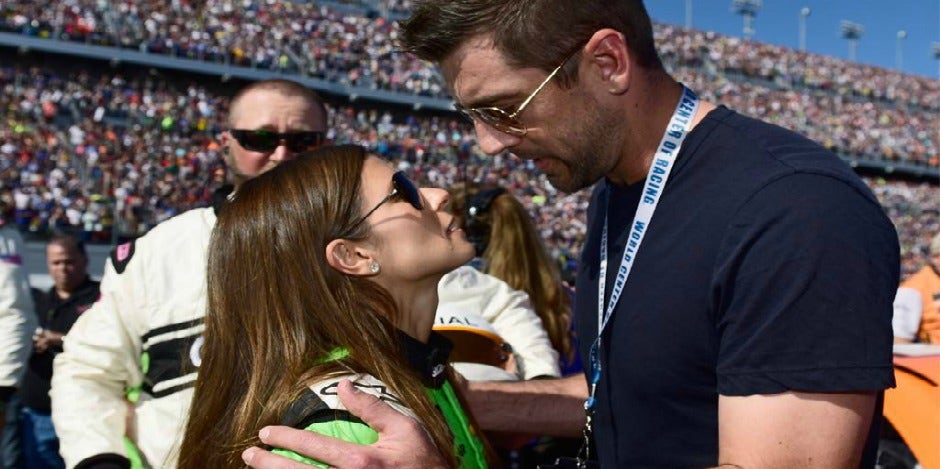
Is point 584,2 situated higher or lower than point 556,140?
higher

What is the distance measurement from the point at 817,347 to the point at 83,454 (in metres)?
1.89

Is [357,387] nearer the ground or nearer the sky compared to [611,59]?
nearer the ground

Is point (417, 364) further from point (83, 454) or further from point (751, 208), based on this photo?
point (83, 454)

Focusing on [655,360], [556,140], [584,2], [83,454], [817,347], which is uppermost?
[584,2]

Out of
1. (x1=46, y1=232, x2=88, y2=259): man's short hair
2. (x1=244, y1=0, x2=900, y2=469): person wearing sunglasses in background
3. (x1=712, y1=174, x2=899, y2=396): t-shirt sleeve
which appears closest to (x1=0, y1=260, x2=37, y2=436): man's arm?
(x1=46, y1=232, x2=88, y2=259): man's short hair

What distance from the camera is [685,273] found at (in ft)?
4.81

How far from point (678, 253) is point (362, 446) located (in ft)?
2.03

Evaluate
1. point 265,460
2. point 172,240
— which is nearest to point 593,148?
point 265,460

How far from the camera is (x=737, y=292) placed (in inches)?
52.6

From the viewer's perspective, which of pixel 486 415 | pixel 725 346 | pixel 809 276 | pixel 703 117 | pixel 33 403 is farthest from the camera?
pixel 33 403

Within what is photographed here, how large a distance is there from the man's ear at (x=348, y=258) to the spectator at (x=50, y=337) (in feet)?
13.2

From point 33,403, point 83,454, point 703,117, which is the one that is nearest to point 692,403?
point 703,117

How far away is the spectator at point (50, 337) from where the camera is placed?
207 inches

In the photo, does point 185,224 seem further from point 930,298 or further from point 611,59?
point 930,298
